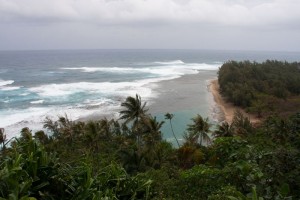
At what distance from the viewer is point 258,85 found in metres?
65.9

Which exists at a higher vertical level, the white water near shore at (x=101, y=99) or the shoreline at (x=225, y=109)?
the white water near shore at (x=101, y=99)

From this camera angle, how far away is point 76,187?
6.89 m

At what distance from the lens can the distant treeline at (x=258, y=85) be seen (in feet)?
189

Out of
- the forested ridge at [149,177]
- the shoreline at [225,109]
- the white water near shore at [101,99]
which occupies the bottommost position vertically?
the shoreline at [225,109]

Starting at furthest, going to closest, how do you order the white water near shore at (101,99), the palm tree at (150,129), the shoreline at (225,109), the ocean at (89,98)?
1. the shoreline at (225,109)
2. the ocean at (89,98)
3. the white water near shore at (101,99)
4. the palm tree at (150,129)

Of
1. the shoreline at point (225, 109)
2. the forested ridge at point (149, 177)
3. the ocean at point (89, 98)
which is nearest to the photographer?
the forested ridge at point (149, 177)

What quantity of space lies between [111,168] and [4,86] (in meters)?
76.5

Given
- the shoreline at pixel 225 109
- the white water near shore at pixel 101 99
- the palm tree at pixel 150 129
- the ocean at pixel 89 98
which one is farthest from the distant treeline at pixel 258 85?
the palm tree at pixel 150 129

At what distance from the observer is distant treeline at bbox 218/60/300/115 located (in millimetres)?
57594

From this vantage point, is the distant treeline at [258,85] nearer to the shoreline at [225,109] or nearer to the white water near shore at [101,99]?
the shoreline at [225,109]

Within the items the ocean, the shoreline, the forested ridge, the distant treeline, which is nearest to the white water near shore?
the ocean

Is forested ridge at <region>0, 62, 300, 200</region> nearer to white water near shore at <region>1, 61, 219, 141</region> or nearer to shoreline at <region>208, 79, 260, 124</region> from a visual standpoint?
white water near shore at <region>1, 61, 219, 141</region>

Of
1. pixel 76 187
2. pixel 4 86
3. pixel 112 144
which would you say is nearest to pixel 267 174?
pixel 76 187

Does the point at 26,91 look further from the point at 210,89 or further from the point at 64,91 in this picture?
the point at 210,89
